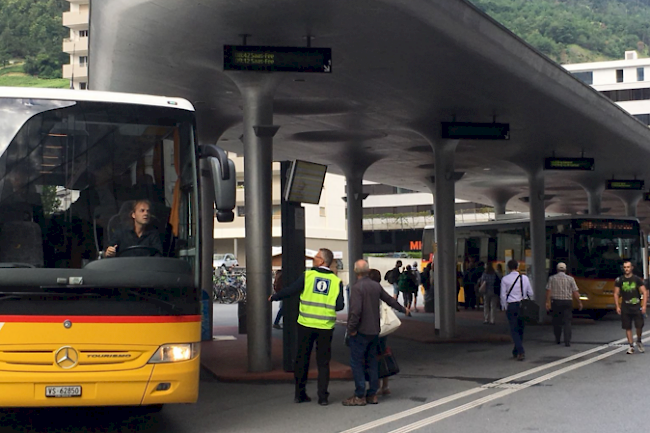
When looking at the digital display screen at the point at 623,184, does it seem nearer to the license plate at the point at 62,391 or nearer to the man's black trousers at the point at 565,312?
the man's black trousers at the point at 565,312

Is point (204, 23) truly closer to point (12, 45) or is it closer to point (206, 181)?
point (206, 181)

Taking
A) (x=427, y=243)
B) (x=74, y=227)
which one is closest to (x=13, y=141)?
(x=74, y=227)

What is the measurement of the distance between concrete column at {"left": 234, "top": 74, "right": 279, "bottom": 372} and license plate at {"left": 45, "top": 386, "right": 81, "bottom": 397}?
20.8ft

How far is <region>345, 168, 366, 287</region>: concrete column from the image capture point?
28.6 meters

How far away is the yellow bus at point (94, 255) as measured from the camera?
7.73 m

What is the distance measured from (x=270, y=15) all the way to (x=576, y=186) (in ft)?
93.1

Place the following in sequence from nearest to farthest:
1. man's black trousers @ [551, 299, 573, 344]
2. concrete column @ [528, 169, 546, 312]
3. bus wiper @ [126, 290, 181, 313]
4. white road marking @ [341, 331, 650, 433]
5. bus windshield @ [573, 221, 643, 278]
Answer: bus wiper @ [126, 290, 181, 313] → white road marking @ [341, 331, 650, 433] → man's black trousers @ [551, 299, 573, 344] → concrete column @ [528, 169, 546, 312] → bus windshield @ [573, 221, 643, 278]

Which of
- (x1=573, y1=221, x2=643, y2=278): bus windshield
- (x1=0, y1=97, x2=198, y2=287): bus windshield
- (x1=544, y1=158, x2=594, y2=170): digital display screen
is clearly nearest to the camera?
(x1=0, y1=97, x2=198, y2=287): bus windshield

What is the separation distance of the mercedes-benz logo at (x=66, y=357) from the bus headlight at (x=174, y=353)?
67cm

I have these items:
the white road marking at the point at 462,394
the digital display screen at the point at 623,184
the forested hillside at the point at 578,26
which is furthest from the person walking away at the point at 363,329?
the forested hillside at the point at 578,26

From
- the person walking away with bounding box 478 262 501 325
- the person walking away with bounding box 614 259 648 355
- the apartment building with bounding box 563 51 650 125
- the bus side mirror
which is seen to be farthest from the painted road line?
the apartment building with bounding box 563 51 650 125

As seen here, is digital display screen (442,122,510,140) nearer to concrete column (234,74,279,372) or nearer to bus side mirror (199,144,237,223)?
concrete column (234,74,279,372)

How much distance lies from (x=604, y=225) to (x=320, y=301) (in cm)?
2091

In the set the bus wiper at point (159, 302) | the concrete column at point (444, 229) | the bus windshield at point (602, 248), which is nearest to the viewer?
the bus wiper at point (159, 302)
